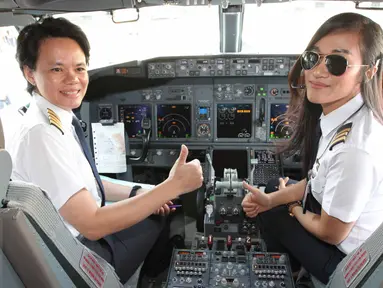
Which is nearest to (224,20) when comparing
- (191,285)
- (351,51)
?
(351,51)

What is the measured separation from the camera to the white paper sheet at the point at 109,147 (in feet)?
11.2

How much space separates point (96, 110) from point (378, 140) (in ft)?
8.88

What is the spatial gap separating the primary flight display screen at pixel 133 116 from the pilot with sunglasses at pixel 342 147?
2046mm

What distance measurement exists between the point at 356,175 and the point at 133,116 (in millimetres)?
2519

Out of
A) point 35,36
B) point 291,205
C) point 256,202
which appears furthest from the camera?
point 256,202

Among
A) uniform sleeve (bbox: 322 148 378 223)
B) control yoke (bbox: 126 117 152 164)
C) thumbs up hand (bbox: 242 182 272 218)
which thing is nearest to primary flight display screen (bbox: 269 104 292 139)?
control yoke (bbox: 126 117 152 164)

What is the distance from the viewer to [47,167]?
1.44 m

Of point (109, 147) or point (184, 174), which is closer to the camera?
point (184, 174)

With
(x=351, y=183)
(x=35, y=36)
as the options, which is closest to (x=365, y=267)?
(x=351, y=183)

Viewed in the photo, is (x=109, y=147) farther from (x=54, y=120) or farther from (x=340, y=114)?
(x=340, y=114)

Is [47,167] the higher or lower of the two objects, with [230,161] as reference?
higher

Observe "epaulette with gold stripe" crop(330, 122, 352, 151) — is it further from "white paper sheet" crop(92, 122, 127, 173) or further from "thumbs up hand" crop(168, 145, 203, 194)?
"white paper sheet" crop(92, 122, 127, 173)

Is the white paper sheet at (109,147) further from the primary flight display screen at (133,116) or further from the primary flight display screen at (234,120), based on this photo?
the primary flight display screen at (234,120)

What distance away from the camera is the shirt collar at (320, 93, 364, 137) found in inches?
63.5
